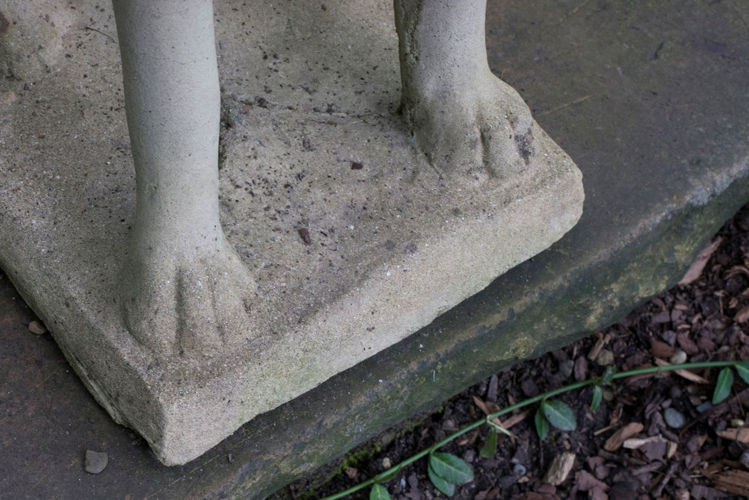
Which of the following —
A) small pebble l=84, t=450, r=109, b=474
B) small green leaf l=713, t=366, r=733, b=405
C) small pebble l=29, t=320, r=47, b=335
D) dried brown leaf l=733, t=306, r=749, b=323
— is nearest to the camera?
small pebble l=84, t=450, r=109, b=474

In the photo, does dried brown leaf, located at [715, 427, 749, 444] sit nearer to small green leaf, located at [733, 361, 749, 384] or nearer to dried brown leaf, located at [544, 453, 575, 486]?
small green leaf, located at [733, 361, 749, 384]

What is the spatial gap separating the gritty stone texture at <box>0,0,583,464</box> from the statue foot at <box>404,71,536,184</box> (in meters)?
0.01

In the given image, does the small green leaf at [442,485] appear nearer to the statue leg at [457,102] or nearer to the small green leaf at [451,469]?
the small green leaf at [451,469]

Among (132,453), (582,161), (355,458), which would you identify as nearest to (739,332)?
(582,161)

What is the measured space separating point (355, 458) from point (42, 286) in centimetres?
60

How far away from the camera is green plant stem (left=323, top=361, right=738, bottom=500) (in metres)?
1.66

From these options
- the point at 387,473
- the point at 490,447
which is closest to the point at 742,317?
the point at 490,447

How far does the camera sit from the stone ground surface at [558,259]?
140cm

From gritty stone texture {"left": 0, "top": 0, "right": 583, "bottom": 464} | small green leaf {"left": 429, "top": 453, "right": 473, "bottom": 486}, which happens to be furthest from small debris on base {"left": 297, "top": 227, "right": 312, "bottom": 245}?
small green leaf {"left": 429, "top": 453, "right": 473, "bottom": 486}

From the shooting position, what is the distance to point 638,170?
1.75m

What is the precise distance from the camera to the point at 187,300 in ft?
4.15

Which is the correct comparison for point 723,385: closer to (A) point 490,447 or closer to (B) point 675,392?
(B) point 675,392

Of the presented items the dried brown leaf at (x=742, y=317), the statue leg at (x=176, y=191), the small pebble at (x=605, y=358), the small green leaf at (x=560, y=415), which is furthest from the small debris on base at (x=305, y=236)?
the dried brown leaf at (x=742, y=317)

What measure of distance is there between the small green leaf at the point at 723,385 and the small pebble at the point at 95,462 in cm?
110
